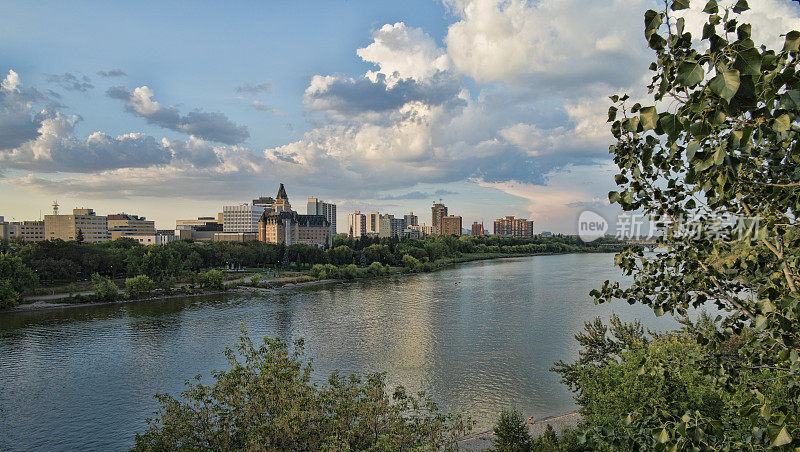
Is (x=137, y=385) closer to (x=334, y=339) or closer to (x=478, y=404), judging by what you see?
(x=334, y=339)

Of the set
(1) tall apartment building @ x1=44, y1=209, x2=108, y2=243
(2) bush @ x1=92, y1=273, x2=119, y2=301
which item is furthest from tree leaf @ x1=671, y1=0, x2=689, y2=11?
(1) tall apartment building @ x1=44, y1=209, x2=108, y2=243

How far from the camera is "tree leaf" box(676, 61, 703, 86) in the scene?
4.10 feet

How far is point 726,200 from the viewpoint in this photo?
2.17 metres

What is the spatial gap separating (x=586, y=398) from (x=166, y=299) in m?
39.6

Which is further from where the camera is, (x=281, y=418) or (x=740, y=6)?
(x=281, y=418)

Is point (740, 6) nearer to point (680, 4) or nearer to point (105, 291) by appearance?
point (680, 4)

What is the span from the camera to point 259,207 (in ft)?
401

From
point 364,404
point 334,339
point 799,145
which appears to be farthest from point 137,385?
point 799,145

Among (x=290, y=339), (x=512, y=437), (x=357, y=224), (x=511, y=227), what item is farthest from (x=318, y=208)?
(x=512, y=437)

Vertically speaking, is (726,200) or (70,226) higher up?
(70,226)

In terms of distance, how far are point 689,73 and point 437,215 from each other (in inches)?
6477

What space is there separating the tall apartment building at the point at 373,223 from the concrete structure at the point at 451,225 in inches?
932

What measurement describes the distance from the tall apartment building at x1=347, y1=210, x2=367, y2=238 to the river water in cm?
10584

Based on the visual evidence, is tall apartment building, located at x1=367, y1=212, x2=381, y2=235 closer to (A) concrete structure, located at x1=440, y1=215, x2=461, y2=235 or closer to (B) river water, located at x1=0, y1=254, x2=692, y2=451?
(A) concrete structure, located at x1=440, y1=215, x2=461, y2=235
